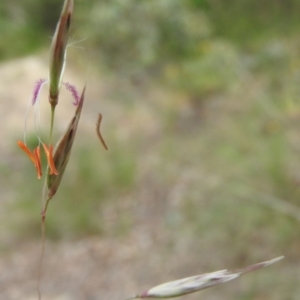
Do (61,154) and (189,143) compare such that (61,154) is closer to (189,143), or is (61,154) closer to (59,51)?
(59,51)

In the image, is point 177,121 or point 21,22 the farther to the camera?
point 21,22

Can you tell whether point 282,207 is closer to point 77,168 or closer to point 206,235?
point 206,235

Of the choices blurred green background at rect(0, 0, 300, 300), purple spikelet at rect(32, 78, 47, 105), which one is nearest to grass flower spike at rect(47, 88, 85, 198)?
purple spikelet at rect(32, 78, 47, 105)

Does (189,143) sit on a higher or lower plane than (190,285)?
higher

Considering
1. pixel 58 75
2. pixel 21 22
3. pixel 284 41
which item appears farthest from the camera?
Result: pixel 21 22

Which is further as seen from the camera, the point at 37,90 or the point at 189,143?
the point at 189,143

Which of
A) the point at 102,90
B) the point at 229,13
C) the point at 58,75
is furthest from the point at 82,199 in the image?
the point at 58,75

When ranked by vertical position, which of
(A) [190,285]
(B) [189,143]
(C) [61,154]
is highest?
(B) [189,143]

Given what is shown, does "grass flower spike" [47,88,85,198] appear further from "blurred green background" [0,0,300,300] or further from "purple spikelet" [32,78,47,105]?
"blurred green background" [0,0,300,300]

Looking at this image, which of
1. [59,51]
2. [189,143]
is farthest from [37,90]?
[189,143]
